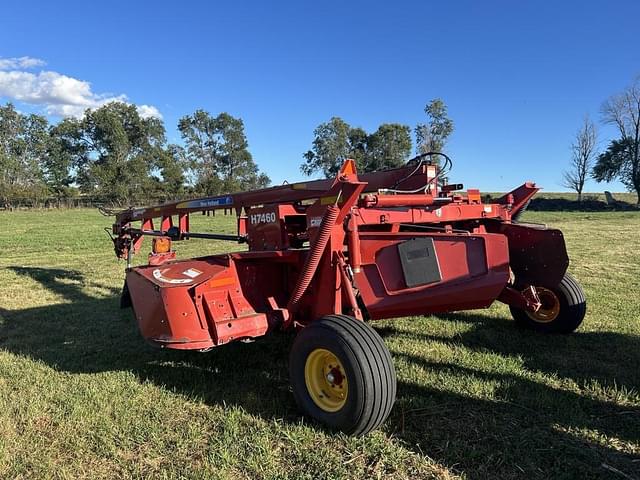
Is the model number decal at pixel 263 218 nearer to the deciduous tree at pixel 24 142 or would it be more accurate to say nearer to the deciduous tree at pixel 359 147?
the deciduous tree at pixel 359 147

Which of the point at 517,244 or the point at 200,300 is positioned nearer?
the point at 200,300

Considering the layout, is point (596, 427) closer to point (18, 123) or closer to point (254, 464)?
point (254, 464)

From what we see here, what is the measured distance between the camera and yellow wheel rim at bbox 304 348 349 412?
3242 mm

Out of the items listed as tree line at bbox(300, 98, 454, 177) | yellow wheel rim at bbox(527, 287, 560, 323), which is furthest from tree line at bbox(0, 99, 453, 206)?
yellow wheel rim at bbox(527, 287, 560, 323)

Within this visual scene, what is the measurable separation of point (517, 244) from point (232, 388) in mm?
3142

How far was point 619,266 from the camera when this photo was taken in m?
9.58

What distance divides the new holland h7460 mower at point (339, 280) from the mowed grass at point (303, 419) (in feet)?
1.24

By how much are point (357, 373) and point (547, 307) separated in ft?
10.5

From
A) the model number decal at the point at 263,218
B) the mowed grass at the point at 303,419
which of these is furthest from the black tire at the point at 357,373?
the model number decal at the point at 263,218

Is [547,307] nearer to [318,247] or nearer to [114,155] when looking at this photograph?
[318,247]

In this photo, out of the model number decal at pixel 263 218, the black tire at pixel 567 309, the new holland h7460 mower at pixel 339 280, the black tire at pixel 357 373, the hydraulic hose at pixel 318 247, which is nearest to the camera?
the black tire at pixel 357 373

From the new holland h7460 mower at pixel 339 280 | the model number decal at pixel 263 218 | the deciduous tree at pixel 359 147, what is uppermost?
the deciduous tree at pixel 359 147

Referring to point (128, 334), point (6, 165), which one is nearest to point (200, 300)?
point (128, 334)

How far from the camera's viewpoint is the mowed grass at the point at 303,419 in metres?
2.85
